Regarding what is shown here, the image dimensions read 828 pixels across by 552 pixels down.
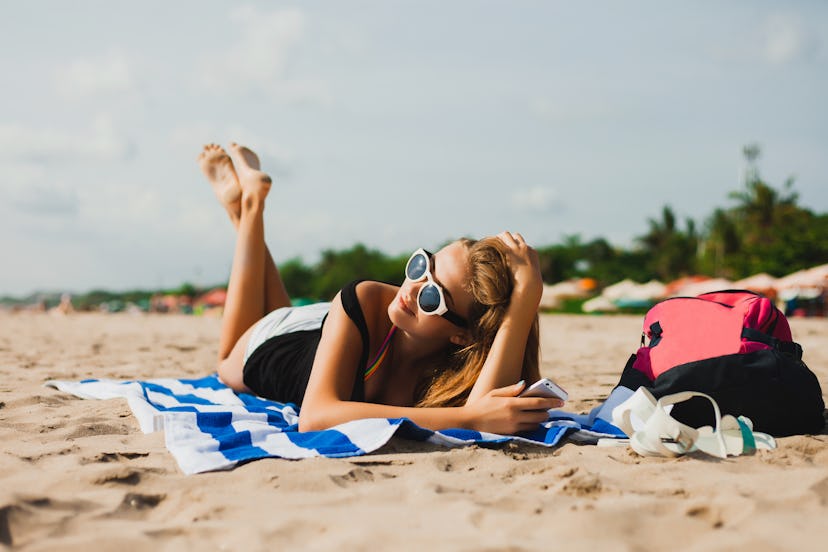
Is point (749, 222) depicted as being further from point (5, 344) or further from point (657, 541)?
point (657, 541)

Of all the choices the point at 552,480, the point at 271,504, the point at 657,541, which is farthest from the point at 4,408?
the point at 657,541

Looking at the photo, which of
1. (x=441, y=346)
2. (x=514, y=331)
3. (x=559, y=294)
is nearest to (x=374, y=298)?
(x=441, y=346)

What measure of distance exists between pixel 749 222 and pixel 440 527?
40456 mm

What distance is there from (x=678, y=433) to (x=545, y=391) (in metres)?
0.54

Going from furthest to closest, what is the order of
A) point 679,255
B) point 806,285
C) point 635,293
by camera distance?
point 679,255 < point 635,293 < point 806,285

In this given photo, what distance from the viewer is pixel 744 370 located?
110 inches

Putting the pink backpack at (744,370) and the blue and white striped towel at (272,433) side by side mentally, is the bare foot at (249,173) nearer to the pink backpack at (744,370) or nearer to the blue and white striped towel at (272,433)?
the blue and white striped towel at (272,433)

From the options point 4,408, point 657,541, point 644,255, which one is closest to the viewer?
point 657,541

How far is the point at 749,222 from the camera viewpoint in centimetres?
3797

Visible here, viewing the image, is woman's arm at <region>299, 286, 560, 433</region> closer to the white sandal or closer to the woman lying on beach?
the woman lying on beach

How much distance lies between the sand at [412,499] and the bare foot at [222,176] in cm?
209

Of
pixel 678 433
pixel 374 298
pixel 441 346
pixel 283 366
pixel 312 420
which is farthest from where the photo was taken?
pixel 283 366

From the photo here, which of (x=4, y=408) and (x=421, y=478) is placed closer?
(x=421, y=478)

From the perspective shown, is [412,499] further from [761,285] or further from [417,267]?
[761,285]
